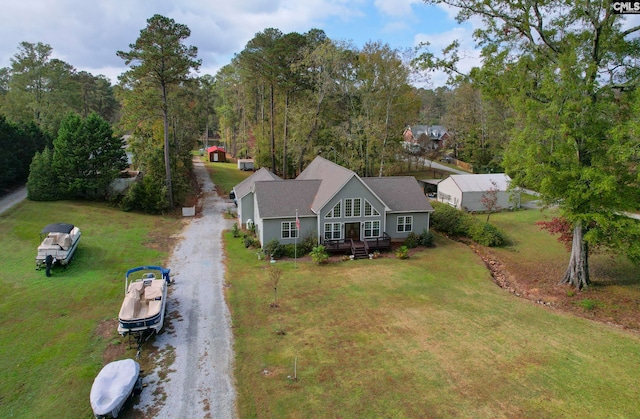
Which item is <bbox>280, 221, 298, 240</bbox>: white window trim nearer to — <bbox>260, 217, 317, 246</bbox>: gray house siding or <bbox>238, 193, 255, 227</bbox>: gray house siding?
<bbox>260, 217, 317, 246</bbox>: gray house siding

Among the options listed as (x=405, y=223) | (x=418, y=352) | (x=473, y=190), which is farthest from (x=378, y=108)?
(x=418, y=352)

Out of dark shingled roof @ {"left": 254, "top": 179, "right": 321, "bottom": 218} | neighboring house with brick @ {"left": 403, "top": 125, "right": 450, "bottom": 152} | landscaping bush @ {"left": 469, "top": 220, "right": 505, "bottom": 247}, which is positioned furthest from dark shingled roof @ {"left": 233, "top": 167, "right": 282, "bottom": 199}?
neighboring house with brick @ {"left": 403, "top": 125, "right": 450, "bottom": 152}

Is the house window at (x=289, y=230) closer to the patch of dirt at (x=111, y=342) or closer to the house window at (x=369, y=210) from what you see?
the house window at (x=369, y=210)

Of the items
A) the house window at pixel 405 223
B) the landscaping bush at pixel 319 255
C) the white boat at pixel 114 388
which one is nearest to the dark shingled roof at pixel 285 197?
the landscaping bush at pixel 319 255

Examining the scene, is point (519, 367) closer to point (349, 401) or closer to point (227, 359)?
point (349, 401)

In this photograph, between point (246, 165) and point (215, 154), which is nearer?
point (246, 165)

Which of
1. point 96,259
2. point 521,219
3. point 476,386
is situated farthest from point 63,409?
point 521,219

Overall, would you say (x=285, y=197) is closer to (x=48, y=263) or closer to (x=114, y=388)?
(x=48, y=263)
